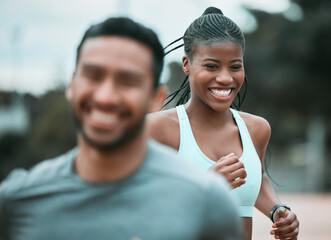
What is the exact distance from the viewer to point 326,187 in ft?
95.5

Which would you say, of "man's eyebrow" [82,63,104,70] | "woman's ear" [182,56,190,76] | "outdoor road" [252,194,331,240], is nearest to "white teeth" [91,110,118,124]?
"man's eyebrow" [82,63,104,70]

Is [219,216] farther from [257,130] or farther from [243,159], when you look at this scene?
[257,130]

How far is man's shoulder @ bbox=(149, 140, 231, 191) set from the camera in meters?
1.83

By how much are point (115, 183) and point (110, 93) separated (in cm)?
29

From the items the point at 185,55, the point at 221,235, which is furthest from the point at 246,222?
the point at 221,235

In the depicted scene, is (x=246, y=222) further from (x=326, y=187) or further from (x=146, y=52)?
(x=326, y=187)

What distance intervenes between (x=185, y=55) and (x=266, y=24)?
85.1 feet

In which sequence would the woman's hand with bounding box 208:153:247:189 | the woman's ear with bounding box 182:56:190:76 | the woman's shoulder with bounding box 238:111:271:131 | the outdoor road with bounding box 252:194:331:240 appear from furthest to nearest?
the outdoor road with bounding box 252:194:331:240, the woman's shoulder with bounding box 238:111:271:131, the woman's ear with bounding box 182:56:190:76, the woman's hand with bounding box 208:153:247:189

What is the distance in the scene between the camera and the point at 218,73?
314cm

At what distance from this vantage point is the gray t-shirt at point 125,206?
176cm

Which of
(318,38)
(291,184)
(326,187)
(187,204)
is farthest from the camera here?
Answer: (291,184)

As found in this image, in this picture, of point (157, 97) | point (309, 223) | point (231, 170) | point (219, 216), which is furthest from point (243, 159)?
point (309, 223)

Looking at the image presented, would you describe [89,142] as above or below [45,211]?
above

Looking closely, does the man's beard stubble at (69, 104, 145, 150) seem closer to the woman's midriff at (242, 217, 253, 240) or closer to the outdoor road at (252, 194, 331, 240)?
the woman's midriff at (242, 217, 253, 240)
